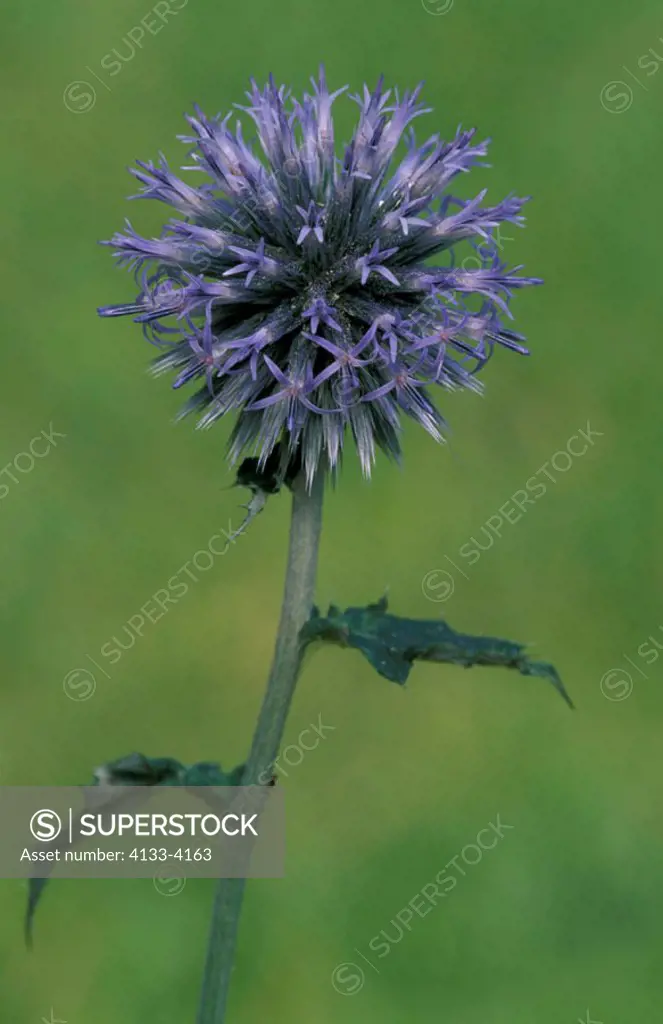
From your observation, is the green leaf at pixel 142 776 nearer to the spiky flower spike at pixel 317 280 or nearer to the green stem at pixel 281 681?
the green stem at pixel 281 681

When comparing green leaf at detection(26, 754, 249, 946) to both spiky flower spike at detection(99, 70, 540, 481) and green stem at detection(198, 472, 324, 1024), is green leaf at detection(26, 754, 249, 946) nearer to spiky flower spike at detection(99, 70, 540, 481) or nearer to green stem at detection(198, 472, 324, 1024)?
green stem at detection(198, 472, 324, 1024)

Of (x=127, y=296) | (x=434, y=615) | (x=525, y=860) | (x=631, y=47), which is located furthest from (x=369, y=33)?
(x=525, y=860)

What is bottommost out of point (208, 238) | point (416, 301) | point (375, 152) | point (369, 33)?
point (208, 238)

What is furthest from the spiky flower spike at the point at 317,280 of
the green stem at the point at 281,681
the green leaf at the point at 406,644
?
the green leaf at the point at 406,644

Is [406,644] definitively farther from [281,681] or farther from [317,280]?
[317,280]

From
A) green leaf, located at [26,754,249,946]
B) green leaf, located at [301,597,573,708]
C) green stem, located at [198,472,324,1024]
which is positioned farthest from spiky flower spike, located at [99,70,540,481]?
green leaf, located at [26,754,249,946]

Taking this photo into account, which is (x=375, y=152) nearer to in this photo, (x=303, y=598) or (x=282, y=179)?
(x=282, y=179)

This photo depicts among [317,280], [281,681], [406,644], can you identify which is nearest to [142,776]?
[281,681]
